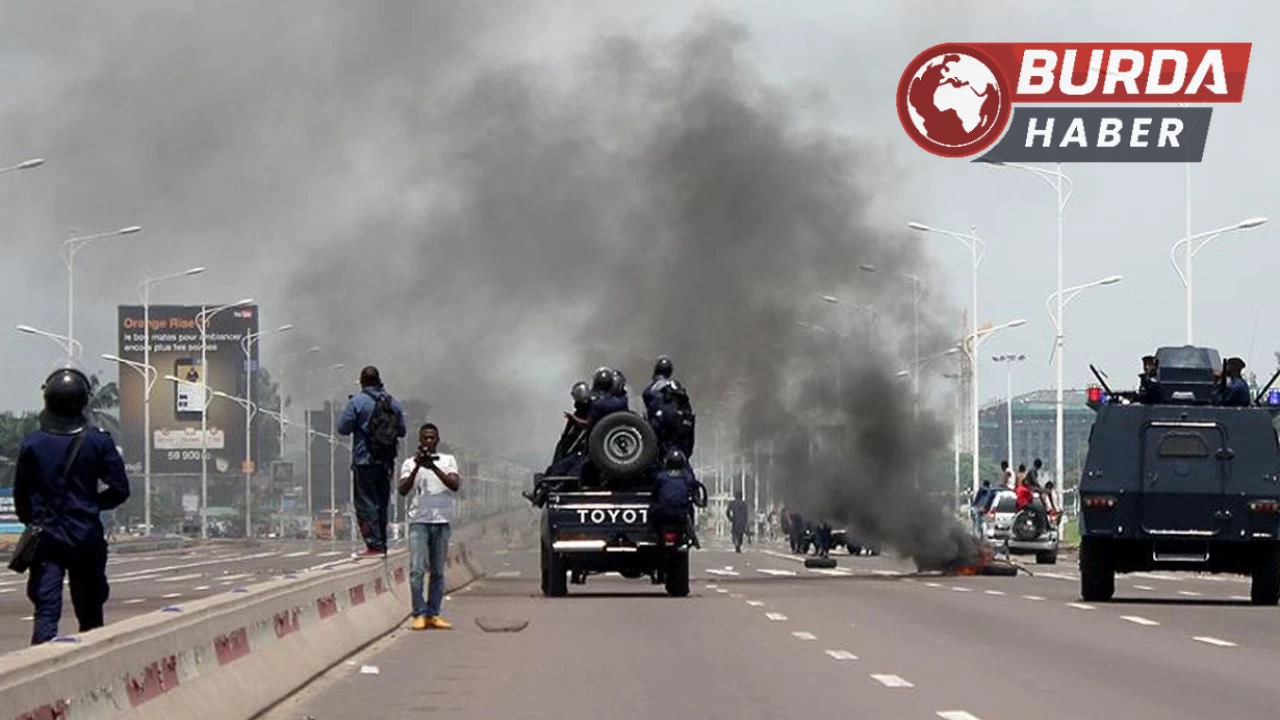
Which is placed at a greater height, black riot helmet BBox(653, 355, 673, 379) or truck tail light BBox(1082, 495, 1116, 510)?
black riot helmet BBox(653, 355, 673, 379)

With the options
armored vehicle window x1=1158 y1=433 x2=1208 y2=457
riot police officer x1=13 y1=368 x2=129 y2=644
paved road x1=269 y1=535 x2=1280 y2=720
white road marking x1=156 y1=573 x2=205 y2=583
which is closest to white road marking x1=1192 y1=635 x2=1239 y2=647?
paved road x1=269 y1=535 x2=1280 y2=720

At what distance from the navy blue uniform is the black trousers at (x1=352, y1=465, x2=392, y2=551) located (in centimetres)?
1160

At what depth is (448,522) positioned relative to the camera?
2388 centimetres

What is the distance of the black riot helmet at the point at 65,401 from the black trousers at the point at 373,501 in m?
11.6

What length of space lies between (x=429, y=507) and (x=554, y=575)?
7.36 m

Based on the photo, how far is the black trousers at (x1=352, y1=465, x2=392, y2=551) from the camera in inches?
1027

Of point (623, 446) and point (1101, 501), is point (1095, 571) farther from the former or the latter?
point (623, 446)

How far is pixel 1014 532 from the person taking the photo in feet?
178

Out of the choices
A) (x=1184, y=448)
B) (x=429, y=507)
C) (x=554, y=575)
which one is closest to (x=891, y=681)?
(x=429, y=507)

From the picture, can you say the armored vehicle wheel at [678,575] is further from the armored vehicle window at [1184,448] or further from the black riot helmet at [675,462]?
the armored vehicle window at [1184,448]

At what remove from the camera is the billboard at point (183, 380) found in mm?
136875

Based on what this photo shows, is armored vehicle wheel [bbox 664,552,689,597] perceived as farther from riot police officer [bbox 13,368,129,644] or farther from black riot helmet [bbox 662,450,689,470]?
riot police officer [bbox 13,368,129,644]

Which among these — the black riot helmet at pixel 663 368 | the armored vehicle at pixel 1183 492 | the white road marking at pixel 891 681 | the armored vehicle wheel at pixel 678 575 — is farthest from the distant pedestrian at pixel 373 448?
the white road marking at pixel 891 681

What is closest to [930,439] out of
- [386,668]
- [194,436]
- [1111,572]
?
[1111,572]
